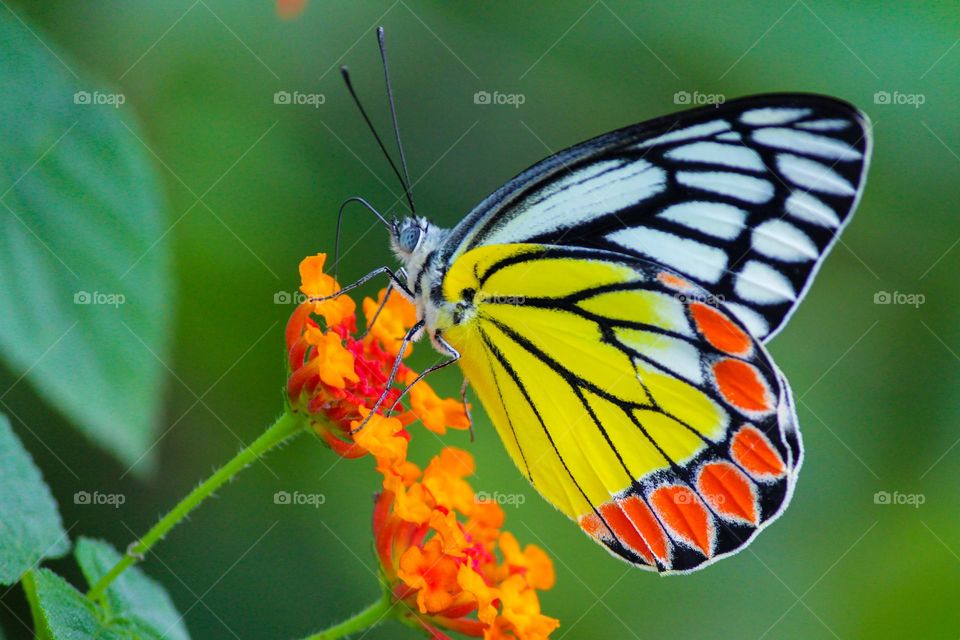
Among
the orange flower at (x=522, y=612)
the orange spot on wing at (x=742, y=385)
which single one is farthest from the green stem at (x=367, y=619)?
the orange spot on wing at (x=742, y=385)

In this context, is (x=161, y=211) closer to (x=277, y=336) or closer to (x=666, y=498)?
(x=277, y=336)

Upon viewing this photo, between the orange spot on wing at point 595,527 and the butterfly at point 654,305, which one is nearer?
the butterfly at point 654,305

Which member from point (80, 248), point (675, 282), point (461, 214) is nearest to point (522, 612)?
point (675, 282)

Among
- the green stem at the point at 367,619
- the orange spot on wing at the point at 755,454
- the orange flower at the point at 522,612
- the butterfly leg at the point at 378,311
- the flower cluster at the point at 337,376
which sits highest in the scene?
the butterfly leg at the point at 378,311

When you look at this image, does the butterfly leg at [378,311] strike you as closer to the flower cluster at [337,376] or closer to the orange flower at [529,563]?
the flower cluster at [337,376]

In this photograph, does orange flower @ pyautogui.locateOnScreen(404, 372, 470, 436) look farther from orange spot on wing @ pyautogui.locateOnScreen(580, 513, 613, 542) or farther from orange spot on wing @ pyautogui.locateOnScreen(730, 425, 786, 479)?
orange spot on wing @ pyautogui.locateOnScreen(730, 425, 786, 479)

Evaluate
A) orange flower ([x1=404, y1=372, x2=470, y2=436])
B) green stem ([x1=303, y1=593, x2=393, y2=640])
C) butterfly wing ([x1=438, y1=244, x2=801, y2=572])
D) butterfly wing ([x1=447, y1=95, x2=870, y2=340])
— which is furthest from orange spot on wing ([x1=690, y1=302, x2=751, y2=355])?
green stem ([x1=303, y1=593, x2=393, y2=640])
